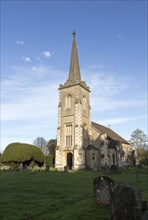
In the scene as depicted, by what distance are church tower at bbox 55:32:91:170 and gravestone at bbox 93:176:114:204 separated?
27918mm

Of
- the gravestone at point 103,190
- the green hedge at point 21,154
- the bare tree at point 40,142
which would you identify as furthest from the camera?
the bare tree at point 40,142

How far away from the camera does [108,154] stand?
145 feet

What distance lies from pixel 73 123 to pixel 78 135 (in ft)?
9.34

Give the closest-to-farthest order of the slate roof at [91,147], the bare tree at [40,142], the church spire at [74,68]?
the slate roof at [91,147]
the church spire at [74,68]
the bare tree at [40,142]

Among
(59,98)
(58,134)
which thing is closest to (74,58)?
(59,98)

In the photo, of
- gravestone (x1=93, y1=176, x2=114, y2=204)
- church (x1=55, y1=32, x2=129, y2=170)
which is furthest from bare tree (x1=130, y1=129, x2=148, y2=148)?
gravestone (x1=93, y1=176, x2=114, y2=204)

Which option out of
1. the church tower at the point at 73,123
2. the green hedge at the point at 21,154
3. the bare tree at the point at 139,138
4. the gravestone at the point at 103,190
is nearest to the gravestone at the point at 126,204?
the gravestone at the point at 103,190

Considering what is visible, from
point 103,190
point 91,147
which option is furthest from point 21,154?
point 103,190

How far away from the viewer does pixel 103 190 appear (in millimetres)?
9727

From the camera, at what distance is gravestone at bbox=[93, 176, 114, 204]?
950cm

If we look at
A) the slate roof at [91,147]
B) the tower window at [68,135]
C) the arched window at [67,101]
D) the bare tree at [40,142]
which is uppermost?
the arched window at [67,101]

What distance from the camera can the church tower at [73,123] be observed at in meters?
38.6

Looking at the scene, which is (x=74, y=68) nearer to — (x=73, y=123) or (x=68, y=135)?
(x=73, y=123)

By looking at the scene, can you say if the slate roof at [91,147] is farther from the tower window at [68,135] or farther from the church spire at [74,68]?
the church spire at [74,68]
